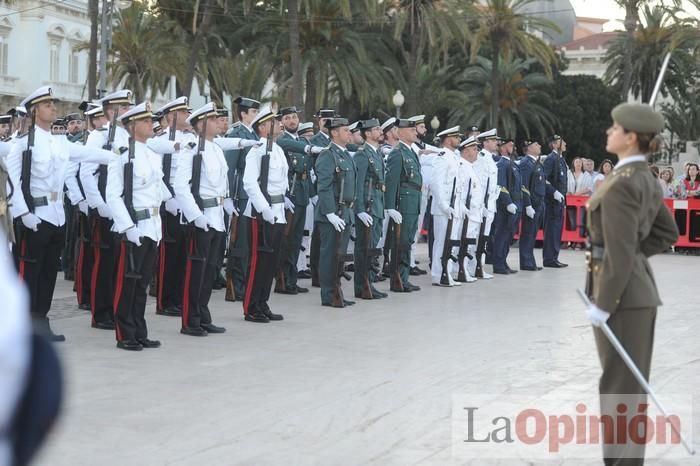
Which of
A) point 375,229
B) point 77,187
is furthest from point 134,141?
point 375,229

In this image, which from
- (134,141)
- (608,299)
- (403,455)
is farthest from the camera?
(134,141)

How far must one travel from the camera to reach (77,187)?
10766mm

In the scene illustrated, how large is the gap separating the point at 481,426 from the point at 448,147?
8984 millimetres

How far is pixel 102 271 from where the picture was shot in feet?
33.4

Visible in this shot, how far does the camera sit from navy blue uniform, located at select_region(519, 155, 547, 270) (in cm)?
1789

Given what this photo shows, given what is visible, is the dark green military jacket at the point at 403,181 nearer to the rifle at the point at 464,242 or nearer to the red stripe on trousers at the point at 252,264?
the rifle at the point at 464,242

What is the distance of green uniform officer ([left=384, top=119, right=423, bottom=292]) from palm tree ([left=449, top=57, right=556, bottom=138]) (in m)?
31.1

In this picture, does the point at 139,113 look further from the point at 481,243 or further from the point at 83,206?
the point at 481,243

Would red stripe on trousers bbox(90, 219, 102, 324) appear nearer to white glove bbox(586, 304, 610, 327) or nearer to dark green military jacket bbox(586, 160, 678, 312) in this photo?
dark green military jacket bbox(586, 160, 678, 312)

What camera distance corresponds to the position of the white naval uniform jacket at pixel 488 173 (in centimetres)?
1623

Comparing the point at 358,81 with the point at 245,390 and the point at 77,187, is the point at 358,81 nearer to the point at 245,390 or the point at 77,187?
the point at 77,187

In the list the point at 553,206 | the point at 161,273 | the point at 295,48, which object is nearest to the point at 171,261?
the point at 161,273

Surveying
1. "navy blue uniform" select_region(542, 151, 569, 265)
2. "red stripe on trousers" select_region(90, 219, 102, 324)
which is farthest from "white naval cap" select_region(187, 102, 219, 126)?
"navy blue uniform" select_region(542, 151, 569, 265)

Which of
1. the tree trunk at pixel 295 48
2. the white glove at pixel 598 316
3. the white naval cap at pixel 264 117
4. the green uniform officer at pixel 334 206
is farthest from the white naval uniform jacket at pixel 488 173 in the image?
the white glove at pixel 598 316
